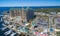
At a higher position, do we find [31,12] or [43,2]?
[43,2]

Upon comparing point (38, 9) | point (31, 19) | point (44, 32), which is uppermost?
point (38, 9)

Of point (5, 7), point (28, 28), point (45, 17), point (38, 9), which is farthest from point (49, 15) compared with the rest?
point (5, 7)

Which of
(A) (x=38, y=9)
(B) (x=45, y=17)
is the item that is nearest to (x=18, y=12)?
(A) (x=38, y=9)

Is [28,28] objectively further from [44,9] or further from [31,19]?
[44,9]

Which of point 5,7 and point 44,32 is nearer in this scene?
point 44,32

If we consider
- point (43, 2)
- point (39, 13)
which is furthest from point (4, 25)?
point (43, 2)

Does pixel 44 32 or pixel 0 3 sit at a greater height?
pixel 0 3

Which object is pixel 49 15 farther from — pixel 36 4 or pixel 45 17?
A: pixel 36 4

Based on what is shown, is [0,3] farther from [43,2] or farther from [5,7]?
[43,2]
